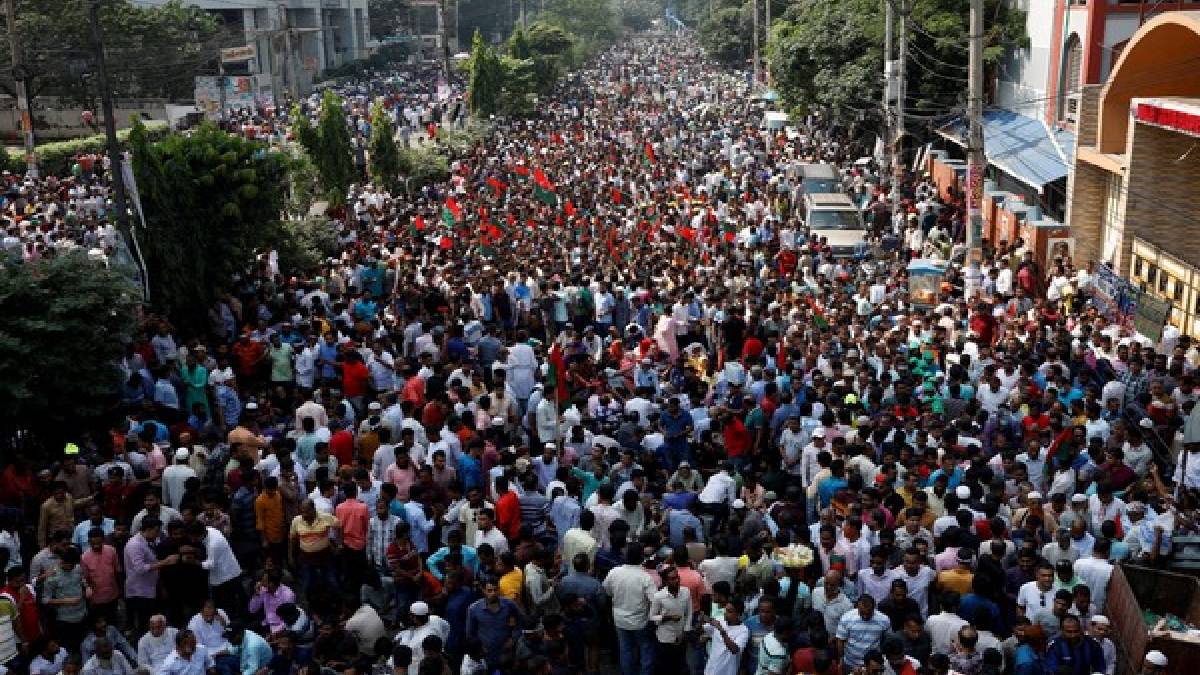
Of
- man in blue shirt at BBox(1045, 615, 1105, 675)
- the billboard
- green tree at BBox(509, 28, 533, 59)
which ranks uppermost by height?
green tree at BBox(509, 28, 533, 59)

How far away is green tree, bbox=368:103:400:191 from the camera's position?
30234 millimetres

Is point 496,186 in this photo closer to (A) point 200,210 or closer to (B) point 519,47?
(A) point 200,210

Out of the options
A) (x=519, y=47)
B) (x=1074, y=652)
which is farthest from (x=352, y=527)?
(x=519, y=47)

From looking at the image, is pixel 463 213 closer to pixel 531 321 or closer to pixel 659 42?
pixel 531 321

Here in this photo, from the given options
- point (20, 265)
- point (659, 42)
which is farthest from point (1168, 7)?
point (659, 42)

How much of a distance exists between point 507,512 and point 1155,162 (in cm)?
1280

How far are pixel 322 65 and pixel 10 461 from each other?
7346 centimetres

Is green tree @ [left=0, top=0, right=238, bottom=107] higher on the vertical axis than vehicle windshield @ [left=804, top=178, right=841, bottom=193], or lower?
higher

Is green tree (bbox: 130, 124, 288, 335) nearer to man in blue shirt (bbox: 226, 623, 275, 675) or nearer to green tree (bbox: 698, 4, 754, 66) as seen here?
man in blue shirt (bbox: 226, 623, 275, 675)

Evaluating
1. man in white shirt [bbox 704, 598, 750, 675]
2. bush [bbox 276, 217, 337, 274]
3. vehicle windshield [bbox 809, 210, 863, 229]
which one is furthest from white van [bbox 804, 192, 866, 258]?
man in white shirt [bbox 704, 598, 750, 675]

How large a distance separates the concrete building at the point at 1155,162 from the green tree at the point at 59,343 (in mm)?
12683

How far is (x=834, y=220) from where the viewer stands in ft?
80.1

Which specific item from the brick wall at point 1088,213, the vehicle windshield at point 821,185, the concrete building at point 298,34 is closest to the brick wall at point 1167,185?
the brick wall at point 1088,213

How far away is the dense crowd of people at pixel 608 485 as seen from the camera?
7.66 meters
